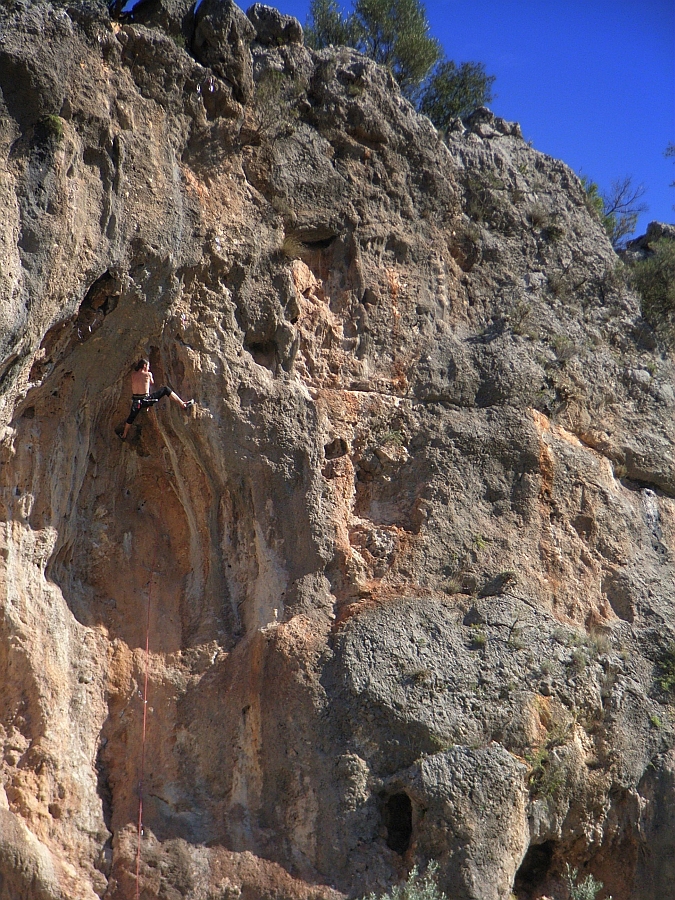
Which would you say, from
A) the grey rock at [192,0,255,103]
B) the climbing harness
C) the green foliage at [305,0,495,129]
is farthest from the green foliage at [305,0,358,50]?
the climbing harness

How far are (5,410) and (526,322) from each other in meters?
6.01

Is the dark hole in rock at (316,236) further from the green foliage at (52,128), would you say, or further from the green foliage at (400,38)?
the green foliage at (400,38)

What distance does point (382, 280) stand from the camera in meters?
9.55

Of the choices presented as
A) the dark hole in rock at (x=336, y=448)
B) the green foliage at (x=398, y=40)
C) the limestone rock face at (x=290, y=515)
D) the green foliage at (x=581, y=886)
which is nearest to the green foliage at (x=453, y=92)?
the green foliage at (x=398, y=40)

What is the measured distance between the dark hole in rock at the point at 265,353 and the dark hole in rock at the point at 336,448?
37.2 inches

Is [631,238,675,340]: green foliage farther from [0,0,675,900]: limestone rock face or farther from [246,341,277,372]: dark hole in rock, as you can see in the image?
[246,341,277,372]: dark hole in rock

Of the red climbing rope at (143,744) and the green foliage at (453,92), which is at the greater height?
the green foliage at (453,92)

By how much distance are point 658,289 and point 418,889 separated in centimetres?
823

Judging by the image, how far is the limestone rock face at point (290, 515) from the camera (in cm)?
694

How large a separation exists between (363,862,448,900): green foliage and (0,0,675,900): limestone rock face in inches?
5.7

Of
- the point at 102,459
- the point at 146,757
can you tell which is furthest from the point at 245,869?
the point at 102,459

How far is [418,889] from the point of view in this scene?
6.71 metres

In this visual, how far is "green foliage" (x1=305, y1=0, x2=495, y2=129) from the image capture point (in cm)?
1288

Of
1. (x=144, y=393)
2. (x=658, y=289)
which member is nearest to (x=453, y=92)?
(x=658, y=289)
